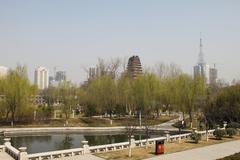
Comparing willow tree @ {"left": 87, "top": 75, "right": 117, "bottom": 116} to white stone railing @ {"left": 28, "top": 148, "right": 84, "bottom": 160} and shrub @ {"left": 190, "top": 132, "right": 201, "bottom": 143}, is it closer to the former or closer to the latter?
shrub @ {"left": 190, "top": 132, "right": 201, "bottom": 143}

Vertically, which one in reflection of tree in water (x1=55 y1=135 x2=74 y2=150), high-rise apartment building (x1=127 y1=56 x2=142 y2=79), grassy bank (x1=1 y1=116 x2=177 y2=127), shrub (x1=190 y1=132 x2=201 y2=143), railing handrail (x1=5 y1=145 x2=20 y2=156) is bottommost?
reflection of tree in water (x1=55 y1=135 x2=74 y2=150)

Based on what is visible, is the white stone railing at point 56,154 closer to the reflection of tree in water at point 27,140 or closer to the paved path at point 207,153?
the paved path at point 207,153

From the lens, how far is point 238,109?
37.5m

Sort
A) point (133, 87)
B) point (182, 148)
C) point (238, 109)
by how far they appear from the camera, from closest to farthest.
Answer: point (182, 148) < point (238, 109) < point (133, 87)

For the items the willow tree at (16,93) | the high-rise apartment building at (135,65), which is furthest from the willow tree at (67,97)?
the high-rise apartment building at (135,65)

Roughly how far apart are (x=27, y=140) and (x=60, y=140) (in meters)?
2.79

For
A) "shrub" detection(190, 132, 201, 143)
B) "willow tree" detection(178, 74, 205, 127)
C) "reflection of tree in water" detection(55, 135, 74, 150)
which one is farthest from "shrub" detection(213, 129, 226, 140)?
"willow tree" detection(178, 74, 205, 127)

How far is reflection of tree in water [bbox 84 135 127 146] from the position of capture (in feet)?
103

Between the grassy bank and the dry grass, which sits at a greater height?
the grassy bank

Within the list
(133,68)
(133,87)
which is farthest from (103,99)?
(133,68)

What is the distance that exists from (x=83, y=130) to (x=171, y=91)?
14.2m

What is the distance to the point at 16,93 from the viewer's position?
4100 cm

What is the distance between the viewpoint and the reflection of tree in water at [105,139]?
31.5 meters

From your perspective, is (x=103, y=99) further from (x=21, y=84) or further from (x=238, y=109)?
(x=238, y=109)
